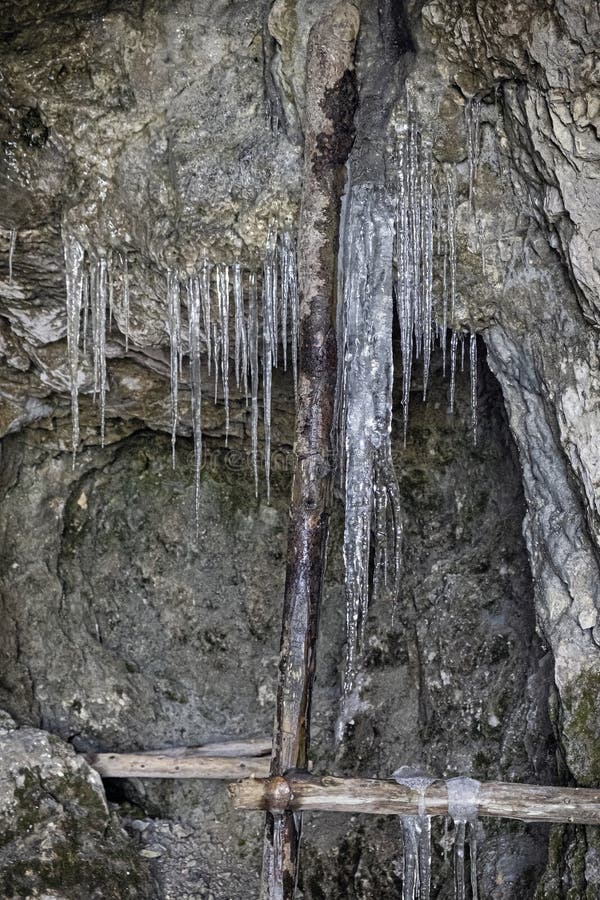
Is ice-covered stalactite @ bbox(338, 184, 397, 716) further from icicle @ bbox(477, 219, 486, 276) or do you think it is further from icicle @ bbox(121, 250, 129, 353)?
icicle @ bbox(121, 250, 129, 353)

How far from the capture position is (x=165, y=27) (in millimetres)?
5688

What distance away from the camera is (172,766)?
7.32 metres

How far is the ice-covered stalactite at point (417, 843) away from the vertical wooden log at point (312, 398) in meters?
0.60

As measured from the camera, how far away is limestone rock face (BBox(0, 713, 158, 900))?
648cm

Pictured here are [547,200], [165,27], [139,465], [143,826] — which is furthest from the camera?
[139,465]

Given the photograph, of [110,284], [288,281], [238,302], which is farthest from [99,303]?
[288,281]

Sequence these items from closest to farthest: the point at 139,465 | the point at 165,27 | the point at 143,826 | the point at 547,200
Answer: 1. the point at 547,200
2. the point at 165,27
3. the point at 143,826
4. the point at 139,465

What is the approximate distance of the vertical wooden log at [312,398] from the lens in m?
5.47

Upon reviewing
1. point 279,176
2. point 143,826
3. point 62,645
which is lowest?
point 143,826

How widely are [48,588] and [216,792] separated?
2100mm

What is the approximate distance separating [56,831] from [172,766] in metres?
0.95

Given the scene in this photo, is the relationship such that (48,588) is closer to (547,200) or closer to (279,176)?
(279,176)

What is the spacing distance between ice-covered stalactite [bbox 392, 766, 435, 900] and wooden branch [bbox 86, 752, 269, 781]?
6.65 feet

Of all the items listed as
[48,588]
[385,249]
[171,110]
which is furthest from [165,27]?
[48,588]
